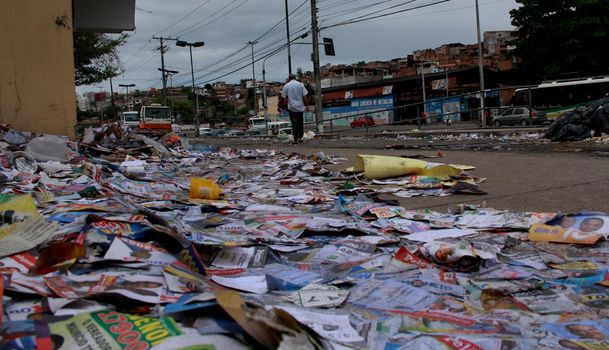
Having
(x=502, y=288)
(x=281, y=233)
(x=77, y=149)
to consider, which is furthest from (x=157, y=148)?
(x=502, y=288)

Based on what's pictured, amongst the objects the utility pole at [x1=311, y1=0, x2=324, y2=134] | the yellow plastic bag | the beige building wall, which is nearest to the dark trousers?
the beige building wall

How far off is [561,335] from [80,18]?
11.2 metres

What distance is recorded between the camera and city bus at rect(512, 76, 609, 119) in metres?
23.8

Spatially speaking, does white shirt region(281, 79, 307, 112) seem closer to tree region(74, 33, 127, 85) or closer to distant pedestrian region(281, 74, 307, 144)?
distant pedestrian region(281, 74, 307, 144)

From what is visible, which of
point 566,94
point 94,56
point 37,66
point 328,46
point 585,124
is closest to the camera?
point 37,66

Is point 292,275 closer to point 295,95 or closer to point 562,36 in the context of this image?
point 295,95

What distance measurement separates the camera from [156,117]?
3098 cm

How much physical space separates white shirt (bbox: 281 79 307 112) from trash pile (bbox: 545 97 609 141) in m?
4.73

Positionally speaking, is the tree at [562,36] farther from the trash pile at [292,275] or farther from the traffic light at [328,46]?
the trash pile at [292,275]

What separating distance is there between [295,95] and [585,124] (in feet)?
17.3

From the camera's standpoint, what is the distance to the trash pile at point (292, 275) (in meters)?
1.26

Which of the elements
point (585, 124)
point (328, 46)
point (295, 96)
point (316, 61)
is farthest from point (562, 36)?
point (295, 96)

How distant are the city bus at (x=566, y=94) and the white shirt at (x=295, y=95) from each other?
16.3 metres

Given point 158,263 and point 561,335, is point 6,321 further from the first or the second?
point 561,335
